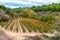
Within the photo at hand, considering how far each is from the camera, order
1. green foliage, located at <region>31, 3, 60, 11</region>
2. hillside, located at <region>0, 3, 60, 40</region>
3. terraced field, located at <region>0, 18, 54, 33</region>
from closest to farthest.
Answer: hillside, located at <region>0, 3, 60, 40</region> → terraced field, located at <region>0, 18, 54, 33</region> → green foliage, located at <region>31, 3, 60, 11</region>

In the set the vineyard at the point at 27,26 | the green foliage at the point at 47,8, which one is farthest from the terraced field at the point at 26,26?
the green foliage at the point at 47,8

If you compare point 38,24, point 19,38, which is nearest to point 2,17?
point 38,24

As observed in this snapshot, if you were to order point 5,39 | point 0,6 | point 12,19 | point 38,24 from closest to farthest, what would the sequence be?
point 5,39 → point 38,24 → point 12,19 → point 0,6

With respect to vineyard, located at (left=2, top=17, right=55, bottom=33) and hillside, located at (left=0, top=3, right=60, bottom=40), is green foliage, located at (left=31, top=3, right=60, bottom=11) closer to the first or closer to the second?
hillside, located at (left=0, top=3, right=60, bottom=40)

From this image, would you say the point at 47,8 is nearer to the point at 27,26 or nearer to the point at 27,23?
the point at 27,23

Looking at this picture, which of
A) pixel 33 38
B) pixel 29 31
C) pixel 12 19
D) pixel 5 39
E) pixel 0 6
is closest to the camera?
pixel 5 39

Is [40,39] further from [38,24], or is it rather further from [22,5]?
[22,5]

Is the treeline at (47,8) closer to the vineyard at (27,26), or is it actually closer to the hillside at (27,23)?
the hillside at (27,23)

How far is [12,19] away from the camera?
675cm

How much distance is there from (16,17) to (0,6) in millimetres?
1516

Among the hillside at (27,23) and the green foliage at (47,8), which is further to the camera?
the green foliage at (47,8)

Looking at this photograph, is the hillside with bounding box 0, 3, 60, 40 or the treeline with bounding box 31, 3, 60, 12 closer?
the hillside with bounding box 0, 3, 60, 40

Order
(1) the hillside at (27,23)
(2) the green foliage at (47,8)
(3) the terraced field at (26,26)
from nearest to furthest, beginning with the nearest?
(1) the hillside at (27,23) < (3) the terraced field at (26,26) < (2) the green foliage at (47,8)

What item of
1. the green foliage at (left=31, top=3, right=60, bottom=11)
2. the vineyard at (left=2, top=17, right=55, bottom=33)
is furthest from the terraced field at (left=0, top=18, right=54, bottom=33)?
the green foliage at (left=31, top=3, right=60, bottom=11)
